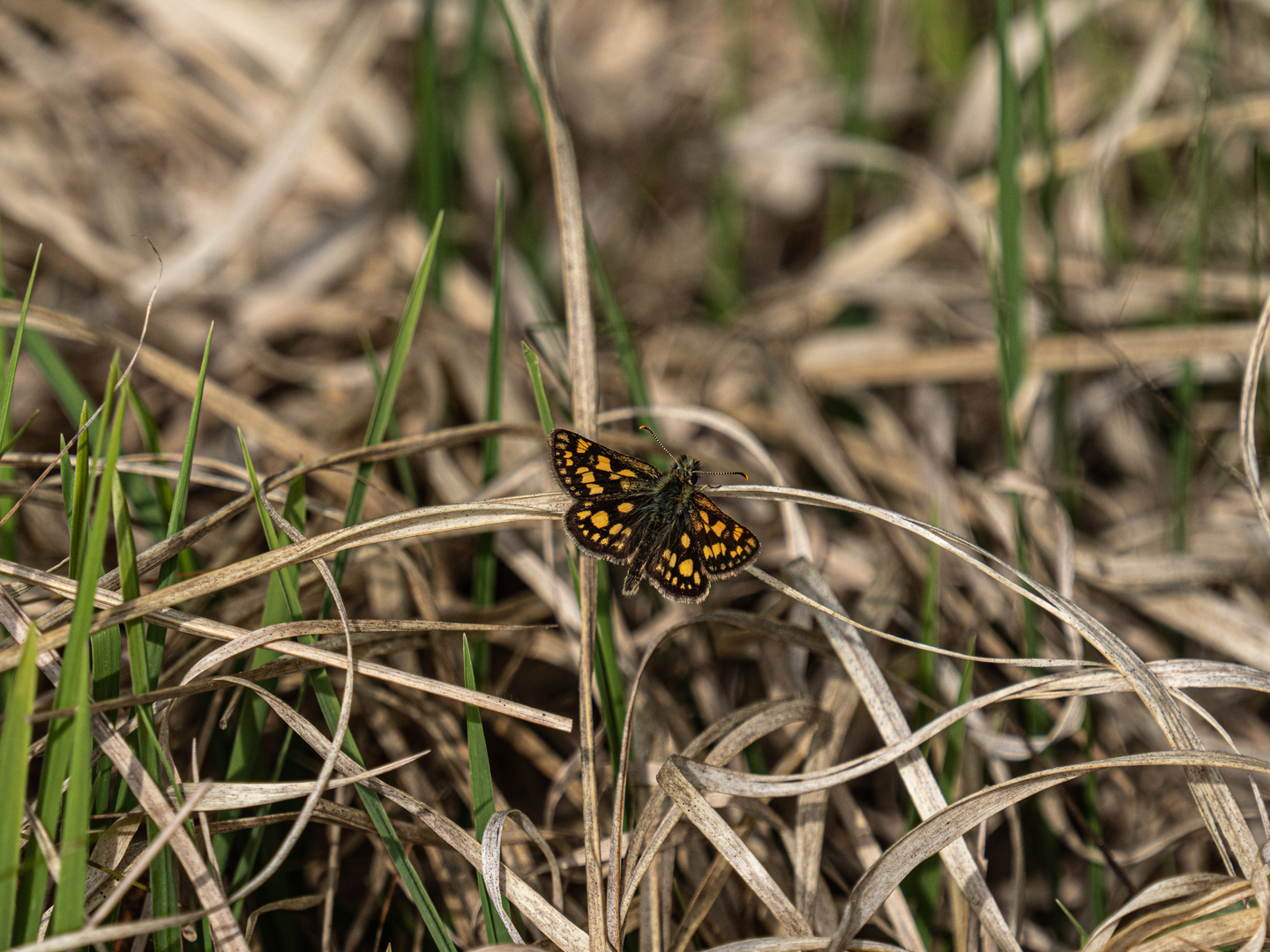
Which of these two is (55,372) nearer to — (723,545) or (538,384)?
(538,384)

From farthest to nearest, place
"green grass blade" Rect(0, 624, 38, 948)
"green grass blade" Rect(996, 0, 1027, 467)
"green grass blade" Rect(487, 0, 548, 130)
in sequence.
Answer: "green grass blade" Rect(996, 0, 1027, 467) → "green grass blade" Rect(487, 0, 548, 130) → "green grass blade" Rect(0, 624, 38, 948)

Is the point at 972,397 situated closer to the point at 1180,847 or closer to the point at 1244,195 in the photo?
the point at 1244,195

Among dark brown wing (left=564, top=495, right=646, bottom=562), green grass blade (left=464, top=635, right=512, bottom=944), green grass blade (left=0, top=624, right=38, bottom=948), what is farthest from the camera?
dark brown wing (left=564, top=495, right=646, bottom=562)

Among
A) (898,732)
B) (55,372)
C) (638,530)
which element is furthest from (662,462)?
(55,372)

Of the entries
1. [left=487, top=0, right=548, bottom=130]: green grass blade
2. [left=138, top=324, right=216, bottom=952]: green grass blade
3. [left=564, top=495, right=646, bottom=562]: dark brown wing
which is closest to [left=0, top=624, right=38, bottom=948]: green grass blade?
[left=138, top=324, right=216, bottom=952]: green grass blade

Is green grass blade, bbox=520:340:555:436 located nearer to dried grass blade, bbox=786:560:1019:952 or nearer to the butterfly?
the butterfly

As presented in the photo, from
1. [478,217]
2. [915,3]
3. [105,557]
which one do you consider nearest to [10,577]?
[105,557]
